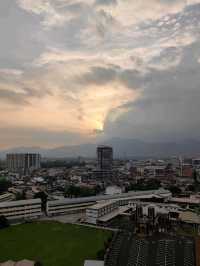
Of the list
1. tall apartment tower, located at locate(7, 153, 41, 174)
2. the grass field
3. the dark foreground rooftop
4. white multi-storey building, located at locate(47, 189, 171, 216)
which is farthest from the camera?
tall apartment tower, located at locate(7, 153, 41, 174)

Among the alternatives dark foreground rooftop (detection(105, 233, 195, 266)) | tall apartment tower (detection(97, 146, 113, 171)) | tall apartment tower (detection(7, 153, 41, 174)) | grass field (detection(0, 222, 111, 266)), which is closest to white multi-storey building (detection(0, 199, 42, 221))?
grass field (detection(0, 222, 111, 266))

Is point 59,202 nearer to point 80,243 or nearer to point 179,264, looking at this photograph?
point 80,243

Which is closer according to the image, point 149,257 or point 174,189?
point 149,257

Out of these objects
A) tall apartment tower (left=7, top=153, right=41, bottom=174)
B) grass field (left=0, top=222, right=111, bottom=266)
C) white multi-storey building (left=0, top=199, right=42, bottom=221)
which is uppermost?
tall apartment tower (left=7, top=153, right=41, bottom=174)

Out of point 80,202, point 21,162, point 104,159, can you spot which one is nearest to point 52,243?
point 80,202

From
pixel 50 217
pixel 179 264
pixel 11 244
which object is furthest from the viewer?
pixel 50 217

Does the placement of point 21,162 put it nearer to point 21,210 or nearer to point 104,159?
point 104,159

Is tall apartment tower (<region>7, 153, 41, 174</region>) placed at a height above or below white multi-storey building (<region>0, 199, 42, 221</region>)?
above

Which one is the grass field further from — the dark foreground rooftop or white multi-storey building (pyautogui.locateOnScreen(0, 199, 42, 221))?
white multi-storey building (pyautogui.locateOnScreen(0, 199, 42, 221))

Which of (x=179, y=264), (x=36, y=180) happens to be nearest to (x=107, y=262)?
(x=179, y=264)
